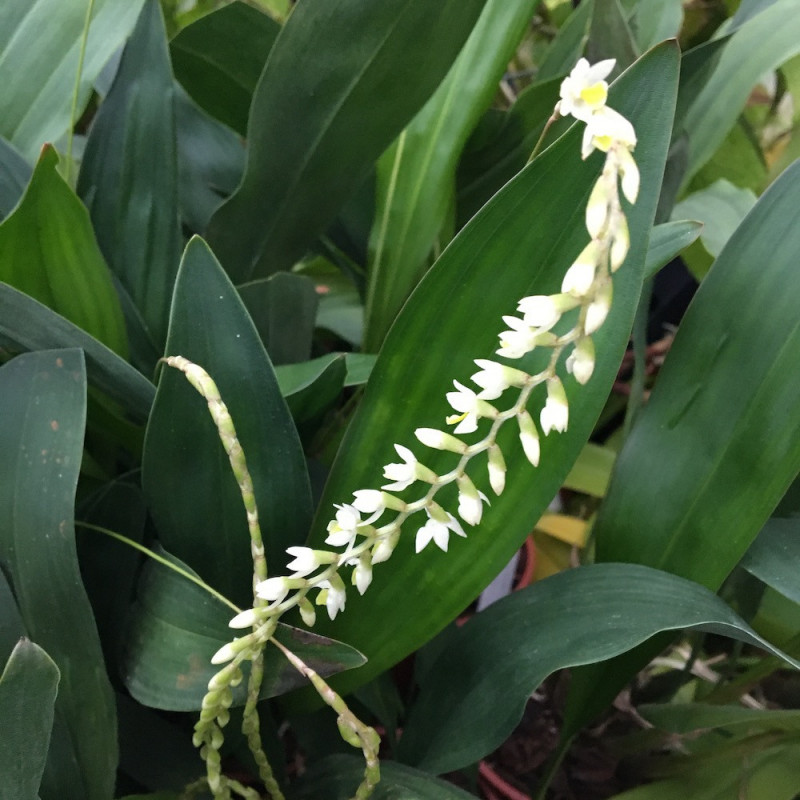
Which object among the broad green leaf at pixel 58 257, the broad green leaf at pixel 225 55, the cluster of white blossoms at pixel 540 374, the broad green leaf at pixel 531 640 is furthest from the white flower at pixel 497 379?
the broad green leaf at pixel 225 55

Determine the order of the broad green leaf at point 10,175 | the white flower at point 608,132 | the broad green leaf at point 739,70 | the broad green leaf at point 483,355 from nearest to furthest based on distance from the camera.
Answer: the white flower at point 608,132, the broad green leaf at point 483,355, the broad green leaf at point 10,175, the broad green leaf at point 739,70

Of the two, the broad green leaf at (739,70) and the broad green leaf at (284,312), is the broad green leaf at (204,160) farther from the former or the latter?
the broad green leaf at (739,70)

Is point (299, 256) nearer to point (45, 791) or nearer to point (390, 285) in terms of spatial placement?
point (390, 285)

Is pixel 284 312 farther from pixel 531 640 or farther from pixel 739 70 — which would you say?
pixel 739 70

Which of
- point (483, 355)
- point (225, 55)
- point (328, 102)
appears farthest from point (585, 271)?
point (225, 55)

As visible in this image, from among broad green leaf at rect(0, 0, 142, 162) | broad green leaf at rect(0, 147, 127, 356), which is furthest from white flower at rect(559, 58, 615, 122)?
broad green leaf at rect(0, 0, 142, 162)

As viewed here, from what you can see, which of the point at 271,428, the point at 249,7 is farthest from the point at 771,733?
the point at 249,7
